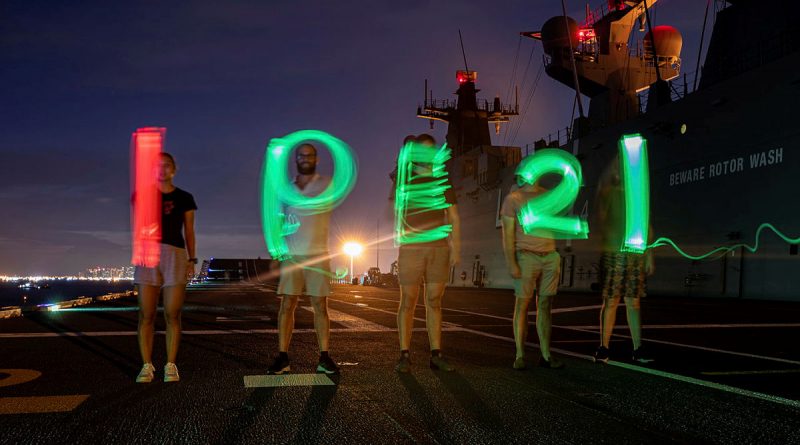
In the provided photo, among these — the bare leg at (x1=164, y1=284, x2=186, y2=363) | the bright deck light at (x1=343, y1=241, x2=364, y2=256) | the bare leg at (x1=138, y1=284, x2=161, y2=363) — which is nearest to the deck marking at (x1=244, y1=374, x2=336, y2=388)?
the bare leg at (x1=164, y1=284, x2=186, y2=363)

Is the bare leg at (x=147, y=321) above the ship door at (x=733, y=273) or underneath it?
underneath

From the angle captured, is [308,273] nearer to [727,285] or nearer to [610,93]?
[727,285]

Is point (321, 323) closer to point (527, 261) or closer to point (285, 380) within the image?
point (285, 380)

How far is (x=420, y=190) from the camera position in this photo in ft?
19.4

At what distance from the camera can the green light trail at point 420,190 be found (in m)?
5.88

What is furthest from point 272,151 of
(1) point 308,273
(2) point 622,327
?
(2) point 622,327

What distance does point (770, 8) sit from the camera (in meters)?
25.1

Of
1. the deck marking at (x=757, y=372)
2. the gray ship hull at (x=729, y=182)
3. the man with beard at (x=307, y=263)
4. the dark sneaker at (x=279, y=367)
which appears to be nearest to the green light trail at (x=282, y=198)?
the man with beard at (x=307, y=263)

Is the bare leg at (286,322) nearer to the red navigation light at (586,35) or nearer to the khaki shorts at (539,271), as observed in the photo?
the khaki shorts at (539,271)

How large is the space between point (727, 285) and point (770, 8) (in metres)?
11.1

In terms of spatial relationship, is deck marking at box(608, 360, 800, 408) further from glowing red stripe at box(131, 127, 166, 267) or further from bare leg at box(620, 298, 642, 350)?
glowing red stripe at box(131, 127, 166, 267)

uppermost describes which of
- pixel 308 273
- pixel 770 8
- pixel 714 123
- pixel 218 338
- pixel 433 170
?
pixel 770 8

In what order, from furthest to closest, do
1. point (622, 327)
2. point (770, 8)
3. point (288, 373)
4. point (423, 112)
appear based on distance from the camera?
point (423, 112)
point (770, 8)
point (622, 327)
point (288, 373)

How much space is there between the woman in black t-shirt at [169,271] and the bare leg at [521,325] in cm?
295
